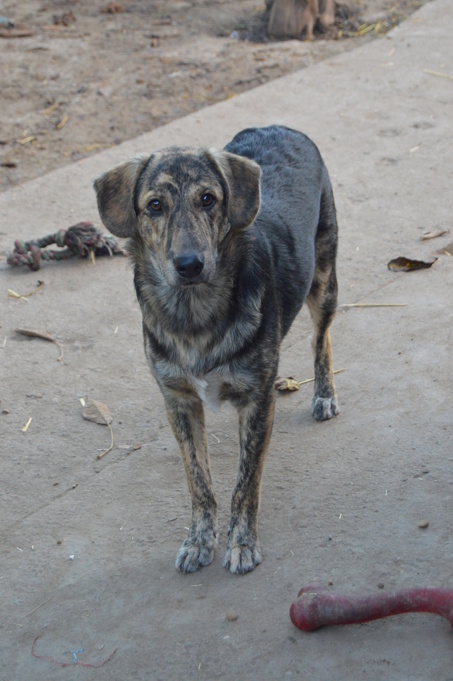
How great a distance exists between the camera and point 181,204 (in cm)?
353

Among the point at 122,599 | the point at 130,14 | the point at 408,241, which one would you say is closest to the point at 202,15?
the point at 130,14

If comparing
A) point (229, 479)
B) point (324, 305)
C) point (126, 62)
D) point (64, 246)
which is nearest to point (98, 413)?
point (229, 479)

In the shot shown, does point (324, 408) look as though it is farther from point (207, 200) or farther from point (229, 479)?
point (207, 200)

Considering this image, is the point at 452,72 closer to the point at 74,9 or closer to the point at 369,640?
the point at 74,9

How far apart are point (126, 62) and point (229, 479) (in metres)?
6.59

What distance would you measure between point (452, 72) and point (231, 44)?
260 centimetres

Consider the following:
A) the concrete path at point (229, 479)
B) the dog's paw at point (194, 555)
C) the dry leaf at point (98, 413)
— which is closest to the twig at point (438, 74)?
the concrete path at point (229, 479)

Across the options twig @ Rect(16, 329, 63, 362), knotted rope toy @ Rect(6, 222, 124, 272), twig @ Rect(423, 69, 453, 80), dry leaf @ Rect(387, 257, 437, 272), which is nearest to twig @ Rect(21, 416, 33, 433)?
twig @ Rect(16, 329, 63, 362)

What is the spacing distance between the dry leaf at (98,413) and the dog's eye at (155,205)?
5.11 ft

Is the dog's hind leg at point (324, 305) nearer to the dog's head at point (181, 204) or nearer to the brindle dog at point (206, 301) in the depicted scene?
the brindle dog at point (206, 301)

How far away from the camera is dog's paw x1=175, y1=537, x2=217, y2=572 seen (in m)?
3.73

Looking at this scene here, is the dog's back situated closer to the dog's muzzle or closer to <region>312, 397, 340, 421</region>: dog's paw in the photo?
the dog's muzzle

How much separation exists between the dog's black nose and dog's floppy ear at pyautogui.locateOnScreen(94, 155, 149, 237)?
1.37 ft

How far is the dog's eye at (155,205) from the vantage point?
359 centimetres
